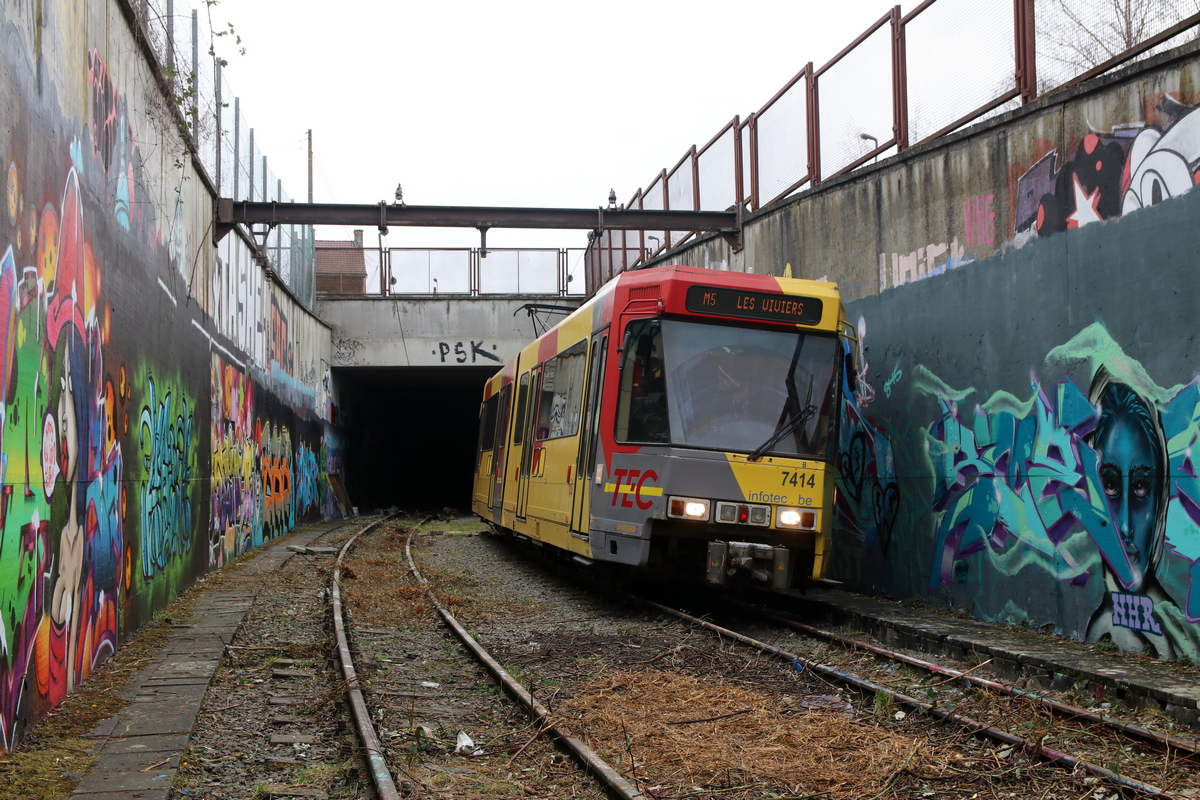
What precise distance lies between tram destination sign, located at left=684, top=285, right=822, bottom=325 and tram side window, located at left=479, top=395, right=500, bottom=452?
31.1 ft

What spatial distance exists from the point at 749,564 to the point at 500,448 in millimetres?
8650

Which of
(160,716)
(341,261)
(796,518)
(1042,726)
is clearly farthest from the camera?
(341,261)

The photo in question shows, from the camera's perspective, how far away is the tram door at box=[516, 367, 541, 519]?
47.0ft

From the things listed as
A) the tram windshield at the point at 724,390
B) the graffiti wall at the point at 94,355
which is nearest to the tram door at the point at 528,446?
the tram windshield at the point at 724,390

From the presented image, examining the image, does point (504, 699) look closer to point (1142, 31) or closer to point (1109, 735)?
point (1109, 735)

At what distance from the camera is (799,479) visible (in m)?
10.1

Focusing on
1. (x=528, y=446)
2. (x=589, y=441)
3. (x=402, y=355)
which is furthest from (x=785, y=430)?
(x=402, y=355)

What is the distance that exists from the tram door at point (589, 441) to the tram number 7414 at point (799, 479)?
185 cm

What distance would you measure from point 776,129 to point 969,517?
729 centimetres

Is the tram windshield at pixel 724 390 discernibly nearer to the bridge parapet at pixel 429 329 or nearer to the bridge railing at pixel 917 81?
the bridge railing at pixel 917 81

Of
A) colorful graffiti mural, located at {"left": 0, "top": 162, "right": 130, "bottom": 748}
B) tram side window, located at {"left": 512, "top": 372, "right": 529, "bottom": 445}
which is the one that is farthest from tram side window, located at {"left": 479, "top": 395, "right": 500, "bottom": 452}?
colorful graffiti mural, located at {"left": 0, "top": 162, "right": 130, "bottom": 748}

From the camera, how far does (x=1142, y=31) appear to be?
8523mm

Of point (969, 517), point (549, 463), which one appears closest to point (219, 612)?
point (549, 463)

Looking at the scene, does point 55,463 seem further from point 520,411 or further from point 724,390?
point 520,411
